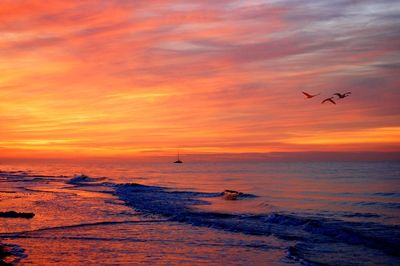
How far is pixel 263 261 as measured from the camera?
14391 mm

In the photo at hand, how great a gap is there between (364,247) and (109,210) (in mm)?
17573

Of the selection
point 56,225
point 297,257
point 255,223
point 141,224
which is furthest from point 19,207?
point 297,257

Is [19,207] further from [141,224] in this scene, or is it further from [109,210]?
[141,224]

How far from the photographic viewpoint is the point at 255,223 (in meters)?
23.8

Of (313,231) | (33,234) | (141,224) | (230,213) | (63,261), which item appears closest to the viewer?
(63,261)

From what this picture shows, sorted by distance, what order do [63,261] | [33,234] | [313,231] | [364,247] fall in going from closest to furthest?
[63,261] → [364,247] → [33,234] → [313,231]

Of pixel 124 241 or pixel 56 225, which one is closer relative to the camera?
pixel 124 241

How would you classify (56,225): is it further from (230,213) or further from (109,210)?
(230,213)

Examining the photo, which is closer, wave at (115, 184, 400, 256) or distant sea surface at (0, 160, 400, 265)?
distant sea surface at (0, 160, 400, 265)

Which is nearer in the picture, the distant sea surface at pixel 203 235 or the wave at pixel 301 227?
the distant sea surface at pixel 203 235

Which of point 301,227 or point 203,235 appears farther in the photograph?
point 301,227

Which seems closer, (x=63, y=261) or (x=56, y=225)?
(x=63, y=261)

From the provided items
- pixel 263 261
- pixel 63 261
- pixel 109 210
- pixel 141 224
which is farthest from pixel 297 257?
pixel 109 210

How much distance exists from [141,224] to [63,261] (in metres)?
9.02
